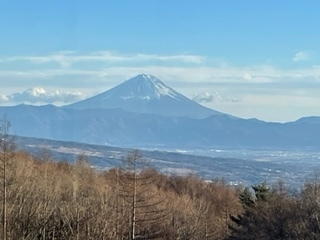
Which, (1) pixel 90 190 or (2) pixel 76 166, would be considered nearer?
(1) pixel 90 190

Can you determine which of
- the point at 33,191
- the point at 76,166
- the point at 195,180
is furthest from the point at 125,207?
the point at 195,180

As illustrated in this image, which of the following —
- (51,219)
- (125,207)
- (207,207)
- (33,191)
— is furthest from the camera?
(207,207)

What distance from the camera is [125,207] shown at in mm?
44438

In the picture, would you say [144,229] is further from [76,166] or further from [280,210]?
[76,166]

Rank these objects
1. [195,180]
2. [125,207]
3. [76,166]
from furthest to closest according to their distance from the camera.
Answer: [195,180] → [76,166] → [125,207]

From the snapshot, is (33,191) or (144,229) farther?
(144,229)

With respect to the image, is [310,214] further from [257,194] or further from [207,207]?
[207,207]

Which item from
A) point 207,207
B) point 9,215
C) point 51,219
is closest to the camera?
point 9,215

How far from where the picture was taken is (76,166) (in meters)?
66.2

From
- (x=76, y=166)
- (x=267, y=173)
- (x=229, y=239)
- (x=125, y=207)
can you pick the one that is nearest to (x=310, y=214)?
(x=229, y=239)

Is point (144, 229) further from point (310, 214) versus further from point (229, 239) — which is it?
point (310, 214)

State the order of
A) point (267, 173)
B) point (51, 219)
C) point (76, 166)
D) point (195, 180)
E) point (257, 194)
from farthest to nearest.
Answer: point (267, 173) < point (195, 180) < point (76, 166) < point (257, 194) < point (51, 219)

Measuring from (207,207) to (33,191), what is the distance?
22.5m

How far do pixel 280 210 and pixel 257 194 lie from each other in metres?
7.16
